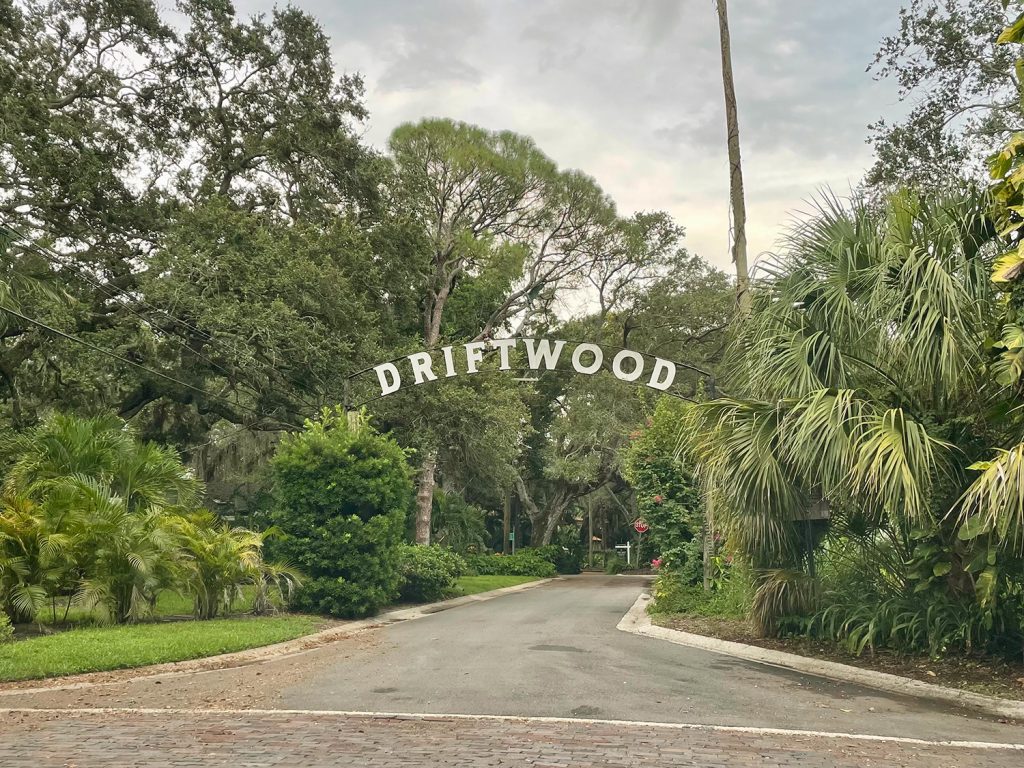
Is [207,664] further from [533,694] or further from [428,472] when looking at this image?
[428,472]

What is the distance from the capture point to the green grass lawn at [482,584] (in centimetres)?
2474

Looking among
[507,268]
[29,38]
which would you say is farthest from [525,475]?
[29,38]

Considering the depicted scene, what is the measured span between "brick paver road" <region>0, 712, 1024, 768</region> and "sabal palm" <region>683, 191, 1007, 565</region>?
10.2 ft

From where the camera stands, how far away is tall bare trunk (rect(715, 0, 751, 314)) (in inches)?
555

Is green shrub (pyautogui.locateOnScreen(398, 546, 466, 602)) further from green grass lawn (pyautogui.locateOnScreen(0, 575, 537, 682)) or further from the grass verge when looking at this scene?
green grass lawn (pyautogui.locateOnScreen(0, 575, 537, 682))

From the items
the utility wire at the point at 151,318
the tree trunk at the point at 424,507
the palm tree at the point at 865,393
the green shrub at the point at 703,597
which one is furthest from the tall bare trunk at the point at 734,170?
the tree trunk at the point at 424,507

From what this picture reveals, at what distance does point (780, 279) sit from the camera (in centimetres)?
1120

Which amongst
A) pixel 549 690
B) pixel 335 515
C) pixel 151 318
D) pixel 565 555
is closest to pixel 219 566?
pixel 335 515

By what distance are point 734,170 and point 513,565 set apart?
28.1 meters

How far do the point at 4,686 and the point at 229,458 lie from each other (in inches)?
836

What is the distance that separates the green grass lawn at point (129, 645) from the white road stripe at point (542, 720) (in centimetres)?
203

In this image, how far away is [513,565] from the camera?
39.5 meters

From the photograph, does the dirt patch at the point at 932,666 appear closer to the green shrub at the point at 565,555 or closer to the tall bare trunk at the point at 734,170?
the tall bare trunk at the point at 734,170

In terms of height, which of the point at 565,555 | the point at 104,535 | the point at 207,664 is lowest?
the point at 565,555
